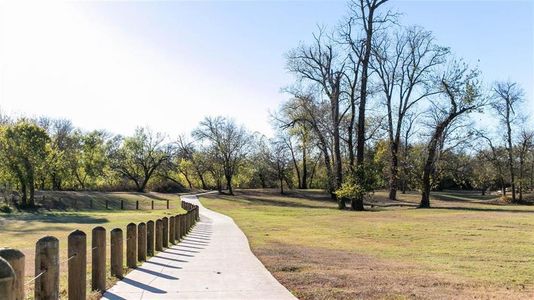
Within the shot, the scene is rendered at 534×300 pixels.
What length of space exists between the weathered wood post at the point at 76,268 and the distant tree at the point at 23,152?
4991 cm

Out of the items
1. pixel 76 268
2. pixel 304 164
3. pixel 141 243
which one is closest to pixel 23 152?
pixel 141 243

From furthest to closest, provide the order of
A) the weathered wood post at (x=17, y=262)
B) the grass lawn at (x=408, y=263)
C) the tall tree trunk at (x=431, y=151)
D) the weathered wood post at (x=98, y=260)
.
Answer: the tall tree trunk at (x=431, y=151) → the grass lawn at (x=408, y=263) → the weathered wood post at (x=98, y=260) → the weathered wood post at (x=17, y=262)

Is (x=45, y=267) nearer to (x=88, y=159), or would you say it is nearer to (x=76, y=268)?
(x=76, y=268)

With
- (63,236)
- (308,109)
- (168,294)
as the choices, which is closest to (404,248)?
(168,294)

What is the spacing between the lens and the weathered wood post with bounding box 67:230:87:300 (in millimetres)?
6742

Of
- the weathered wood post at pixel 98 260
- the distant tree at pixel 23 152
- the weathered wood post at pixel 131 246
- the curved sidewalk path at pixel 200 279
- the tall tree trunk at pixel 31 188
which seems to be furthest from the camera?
the tall tree trunk at pixel 31 188

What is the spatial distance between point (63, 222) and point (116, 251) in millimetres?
28387

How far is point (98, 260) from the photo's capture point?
26.6ft

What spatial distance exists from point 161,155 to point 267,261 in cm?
7773

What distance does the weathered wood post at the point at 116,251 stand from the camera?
927cm

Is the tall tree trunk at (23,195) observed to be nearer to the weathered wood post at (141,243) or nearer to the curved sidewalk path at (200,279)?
the curved sidewalk path at (200,279)

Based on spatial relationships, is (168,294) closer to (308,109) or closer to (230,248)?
(230,248)

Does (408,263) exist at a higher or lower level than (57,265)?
lower

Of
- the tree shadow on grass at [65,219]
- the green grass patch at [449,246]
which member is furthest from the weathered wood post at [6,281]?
the tree shadow on grass at [65,219]
